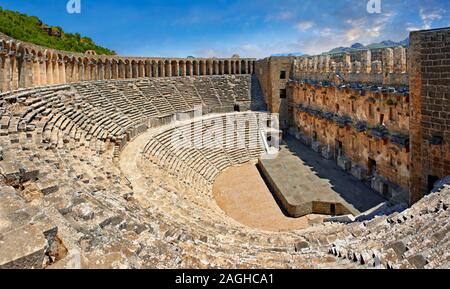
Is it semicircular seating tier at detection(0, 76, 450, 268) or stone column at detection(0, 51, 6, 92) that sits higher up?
stone column at detection(0, 51, 6, 92)

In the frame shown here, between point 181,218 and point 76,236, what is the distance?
14.2 feet

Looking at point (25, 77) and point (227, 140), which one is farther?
point (227, 140)

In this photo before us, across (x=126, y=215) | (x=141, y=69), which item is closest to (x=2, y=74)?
(x=126, y=215)

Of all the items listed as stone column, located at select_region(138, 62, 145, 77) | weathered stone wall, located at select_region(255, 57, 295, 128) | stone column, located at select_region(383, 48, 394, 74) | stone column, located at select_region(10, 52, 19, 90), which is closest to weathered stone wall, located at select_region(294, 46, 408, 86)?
stone column, located at select_region(383, 48, 394, 74)

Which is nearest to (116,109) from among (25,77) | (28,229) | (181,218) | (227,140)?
(25,77)

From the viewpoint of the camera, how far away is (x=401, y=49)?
534 inches

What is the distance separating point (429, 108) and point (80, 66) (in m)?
20.3

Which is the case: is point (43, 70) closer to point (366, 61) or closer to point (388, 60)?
point (366, 61)

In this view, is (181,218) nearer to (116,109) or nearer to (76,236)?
(76,236)

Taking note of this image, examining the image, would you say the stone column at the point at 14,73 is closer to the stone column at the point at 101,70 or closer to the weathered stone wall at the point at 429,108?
the stone column at the point at 101,70

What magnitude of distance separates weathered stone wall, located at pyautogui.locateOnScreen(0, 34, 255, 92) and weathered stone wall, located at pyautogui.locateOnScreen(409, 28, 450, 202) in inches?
647

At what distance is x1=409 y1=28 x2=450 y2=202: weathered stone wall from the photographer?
9.91 metres

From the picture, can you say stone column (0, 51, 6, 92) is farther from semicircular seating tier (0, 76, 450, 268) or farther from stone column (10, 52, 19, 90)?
semicircular seating tier (0, 76, 450, 268)

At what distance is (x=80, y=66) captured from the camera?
871 inches
